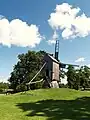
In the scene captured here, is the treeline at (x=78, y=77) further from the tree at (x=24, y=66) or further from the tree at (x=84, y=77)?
the tree at (x=24, y=66)

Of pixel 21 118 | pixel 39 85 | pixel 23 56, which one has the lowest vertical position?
pixel 21 118

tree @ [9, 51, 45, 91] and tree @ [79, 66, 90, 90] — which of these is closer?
tree @ [9, 51, 45, 91]

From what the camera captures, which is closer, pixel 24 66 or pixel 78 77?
pixel 24 66

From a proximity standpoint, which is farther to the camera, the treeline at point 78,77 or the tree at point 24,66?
the treeline at point 78,77

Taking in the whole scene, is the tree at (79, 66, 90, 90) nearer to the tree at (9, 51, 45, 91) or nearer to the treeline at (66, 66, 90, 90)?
the treeline at (66, 66, 90, 90)

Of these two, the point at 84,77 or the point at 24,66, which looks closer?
the point at 24,66

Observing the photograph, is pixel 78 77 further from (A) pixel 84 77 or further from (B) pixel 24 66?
(B) pixel 24 66

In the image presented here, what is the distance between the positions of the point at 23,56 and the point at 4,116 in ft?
226

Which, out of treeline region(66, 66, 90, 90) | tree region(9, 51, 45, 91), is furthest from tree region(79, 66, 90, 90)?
tree region(9, 51, 45, 91)

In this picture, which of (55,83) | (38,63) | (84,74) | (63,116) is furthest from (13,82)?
(63,116)

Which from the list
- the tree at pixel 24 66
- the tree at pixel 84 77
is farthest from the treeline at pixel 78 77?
the tree at pixel 24 66

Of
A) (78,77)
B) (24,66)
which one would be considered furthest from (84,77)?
(24,66)

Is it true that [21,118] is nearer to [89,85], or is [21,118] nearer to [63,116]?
[63,116]

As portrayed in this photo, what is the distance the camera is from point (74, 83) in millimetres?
113125
